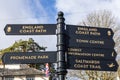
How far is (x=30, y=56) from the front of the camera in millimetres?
9047

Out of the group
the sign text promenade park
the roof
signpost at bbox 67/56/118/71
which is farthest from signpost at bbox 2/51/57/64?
the roof

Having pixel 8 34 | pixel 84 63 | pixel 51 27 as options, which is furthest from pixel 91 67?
pixel 8 34

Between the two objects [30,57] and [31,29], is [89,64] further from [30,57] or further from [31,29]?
[31,29]

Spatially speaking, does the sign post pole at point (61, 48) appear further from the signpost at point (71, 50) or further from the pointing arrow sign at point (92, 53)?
the pointing arrow sign at point (92, 53)

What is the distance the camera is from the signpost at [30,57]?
8.99 meters

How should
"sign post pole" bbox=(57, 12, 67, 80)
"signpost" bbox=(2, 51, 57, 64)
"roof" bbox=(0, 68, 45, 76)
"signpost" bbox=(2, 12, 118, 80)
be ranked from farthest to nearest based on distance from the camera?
"roof" bbox=(0, 68, 45, 76)
"signpost" bbox=(2, 51, 57, 64)
"signpost" bbox=(2, 12, 118, 80)
"sign post pole" bbox=(57, 12, 67, 80)

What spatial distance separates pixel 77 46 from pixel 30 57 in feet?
3.91

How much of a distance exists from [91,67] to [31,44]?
215 feet

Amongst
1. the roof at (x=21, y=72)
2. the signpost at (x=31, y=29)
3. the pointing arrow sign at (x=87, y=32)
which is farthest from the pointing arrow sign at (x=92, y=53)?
the roof at (x=21, y=72)

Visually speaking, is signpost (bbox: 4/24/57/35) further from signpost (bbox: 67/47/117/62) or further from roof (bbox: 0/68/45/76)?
roof (bbox: 0/68/45/76)

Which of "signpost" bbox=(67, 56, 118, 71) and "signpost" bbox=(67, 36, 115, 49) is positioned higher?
"signpost" bbox=(67, 36, 115, 49)

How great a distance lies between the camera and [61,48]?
28.9 feet

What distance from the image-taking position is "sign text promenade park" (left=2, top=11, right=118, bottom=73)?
8.91 m

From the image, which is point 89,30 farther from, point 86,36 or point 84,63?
point 84,63
